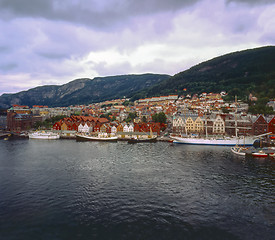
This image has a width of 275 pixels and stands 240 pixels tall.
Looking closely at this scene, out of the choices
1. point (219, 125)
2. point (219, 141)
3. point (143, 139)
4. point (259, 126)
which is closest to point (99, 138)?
point (143, 139)

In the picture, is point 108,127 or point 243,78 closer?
point 108,127

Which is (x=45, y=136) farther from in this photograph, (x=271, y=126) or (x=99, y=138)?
(x=271, y=126)

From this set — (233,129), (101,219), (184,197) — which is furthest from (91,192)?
(233,129)

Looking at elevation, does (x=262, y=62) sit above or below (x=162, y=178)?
above

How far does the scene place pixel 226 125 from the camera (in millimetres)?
65438

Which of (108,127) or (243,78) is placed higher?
(243,78)

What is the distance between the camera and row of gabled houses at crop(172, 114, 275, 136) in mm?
57938

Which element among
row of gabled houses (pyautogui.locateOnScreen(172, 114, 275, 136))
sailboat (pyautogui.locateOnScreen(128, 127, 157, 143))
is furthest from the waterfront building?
sailboat (pyautogui.locateOnScreen(128, 127, 157, 143))

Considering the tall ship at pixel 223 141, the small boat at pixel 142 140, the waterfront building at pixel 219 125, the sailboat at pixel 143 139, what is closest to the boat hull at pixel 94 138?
the sailboat at pixel 143 139

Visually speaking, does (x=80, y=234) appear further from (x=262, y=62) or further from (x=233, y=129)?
(x=262, y=62)

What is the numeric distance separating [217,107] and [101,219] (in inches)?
3937

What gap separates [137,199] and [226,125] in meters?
55.5

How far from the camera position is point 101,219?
1712 centimetres

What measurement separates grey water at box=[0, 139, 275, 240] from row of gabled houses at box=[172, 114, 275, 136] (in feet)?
91.8
